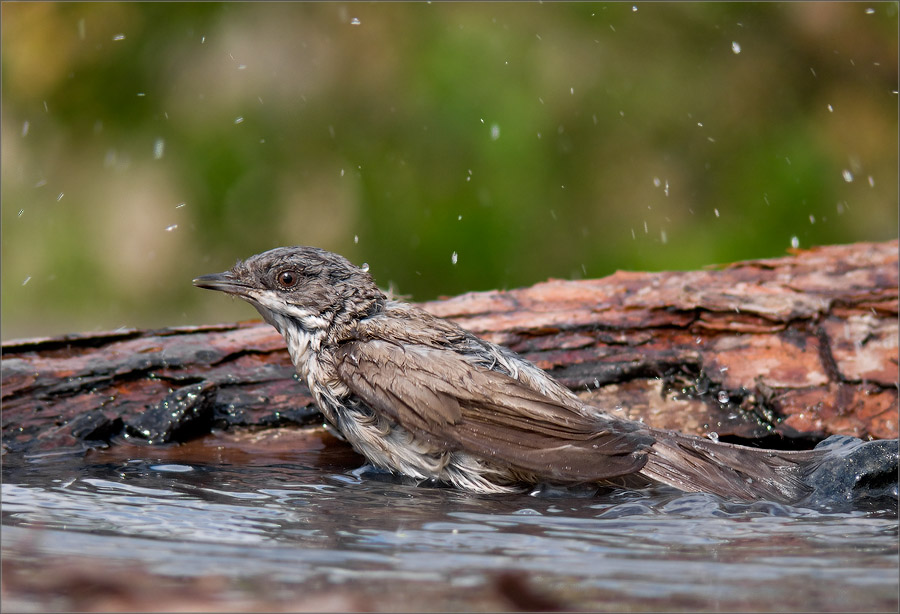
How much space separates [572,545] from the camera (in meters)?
3.02

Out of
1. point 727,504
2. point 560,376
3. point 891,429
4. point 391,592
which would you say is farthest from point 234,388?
point 891,429

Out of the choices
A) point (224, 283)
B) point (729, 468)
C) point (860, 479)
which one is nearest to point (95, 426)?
point (224, 283)

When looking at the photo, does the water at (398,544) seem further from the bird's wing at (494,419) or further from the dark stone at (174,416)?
the dark stone at (174,416)

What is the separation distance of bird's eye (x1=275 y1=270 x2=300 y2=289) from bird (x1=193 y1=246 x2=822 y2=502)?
0.76 ft

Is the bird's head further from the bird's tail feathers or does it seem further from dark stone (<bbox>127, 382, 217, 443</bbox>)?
the bird's tail feathers

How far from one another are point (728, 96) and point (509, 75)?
1859 millimetres

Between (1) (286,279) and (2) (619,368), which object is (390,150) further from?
(2) (619,368)

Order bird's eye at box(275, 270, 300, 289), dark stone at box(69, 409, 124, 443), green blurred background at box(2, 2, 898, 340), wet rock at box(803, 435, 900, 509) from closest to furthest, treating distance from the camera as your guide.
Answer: wet rock at box(803, 435, 900, 509) → dark stone at box(69, 409, 124, 443) → bird's eye at box(275, 270, 300, 289) → green blurred background at box(2, 2, 898, 340)

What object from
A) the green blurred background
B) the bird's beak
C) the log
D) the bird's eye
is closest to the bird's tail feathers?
the log

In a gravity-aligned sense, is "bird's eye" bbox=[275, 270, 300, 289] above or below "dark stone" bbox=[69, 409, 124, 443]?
above

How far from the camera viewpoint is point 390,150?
771 cm

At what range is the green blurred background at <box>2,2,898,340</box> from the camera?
7469mm

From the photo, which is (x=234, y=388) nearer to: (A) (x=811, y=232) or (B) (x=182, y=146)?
(B) (x=182, y=146)

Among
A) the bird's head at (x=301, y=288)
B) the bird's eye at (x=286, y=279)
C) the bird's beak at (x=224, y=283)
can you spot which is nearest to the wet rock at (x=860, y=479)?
the bird's head at (x=301, y=288)
